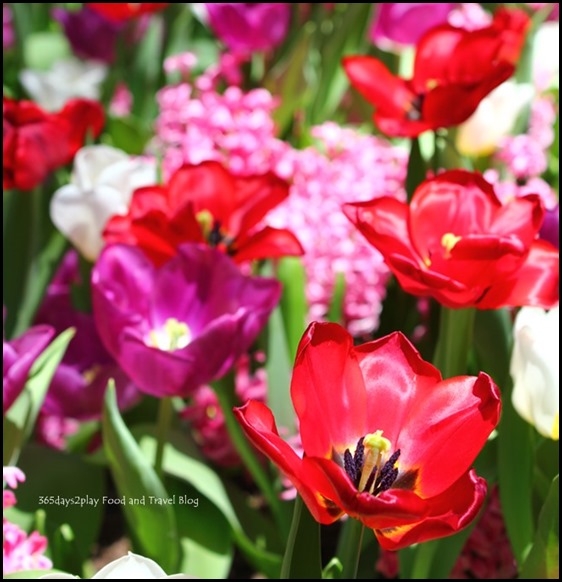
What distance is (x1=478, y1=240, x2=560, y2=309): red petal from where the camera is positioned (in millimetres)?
626

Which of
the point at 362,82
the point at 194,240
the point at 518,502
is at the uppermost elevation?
the point at 362,82

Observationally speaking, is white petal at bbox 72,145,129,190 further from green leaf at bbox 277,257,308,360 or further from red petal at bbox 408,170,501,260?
red petal at bbox 408,170,501,260

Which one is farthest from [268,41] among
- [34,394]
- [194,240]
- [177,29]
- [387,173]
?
[34,394]

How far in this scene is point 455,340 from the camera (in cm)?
70

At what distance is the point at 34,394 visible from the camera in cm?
73

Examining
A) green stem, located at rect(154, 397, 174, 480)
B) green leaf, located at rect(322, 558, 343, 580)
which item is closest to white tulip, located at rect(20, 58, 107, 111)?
green stem, located at rect(154, 397, 174, 480)

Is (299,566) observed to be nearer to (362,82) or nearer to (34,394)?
(34,394)

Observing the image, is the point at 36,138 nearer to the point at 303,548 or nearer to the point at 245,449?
the point at 245,449

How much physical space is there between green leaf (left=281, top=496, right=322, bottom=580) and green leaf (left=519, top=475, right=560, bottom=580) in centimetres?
16

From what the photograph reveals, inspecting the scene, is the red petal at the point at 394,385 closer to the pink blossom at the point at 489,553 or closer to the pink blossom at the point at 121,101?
the pink blossom at the point at 489,553

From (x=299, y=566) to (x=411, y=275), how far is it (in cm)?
19

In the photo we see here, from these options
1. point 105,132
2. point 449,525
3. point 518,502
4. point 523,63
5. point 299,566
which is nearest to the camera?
point 449,525

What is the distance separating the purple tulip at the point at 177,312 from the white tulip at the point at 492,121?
382 mm

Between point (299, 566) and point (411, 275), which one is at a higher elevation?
point (411, 275)
